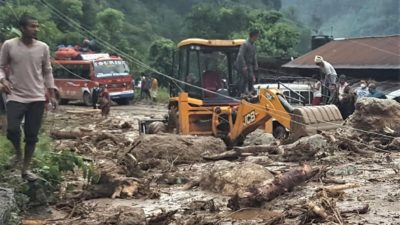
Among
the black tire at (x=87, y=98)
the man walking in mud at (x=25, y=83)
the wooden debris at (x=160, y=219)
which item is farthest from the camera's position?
the black tire at (x=87, y=98)

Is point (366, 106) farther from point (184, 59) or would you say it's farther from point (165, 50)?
point (165, 50)

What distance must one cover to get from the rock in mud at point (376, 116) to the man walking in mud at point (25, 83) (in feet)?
22.1

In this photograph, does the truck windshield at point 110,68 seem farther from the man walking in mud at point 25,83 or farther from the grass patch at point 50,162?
the man walking in mud at point 25,83

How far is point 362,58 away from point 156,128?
1256 centimetres

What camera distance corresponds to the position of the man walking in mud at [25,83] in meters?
6.25

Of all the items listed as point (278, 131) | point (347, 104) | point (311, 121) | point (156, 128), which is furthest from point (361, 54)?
point (311, 121)

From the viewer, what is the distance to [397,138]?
34.6 ft

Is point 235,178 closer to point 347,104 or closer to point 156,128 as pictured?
point 156,128

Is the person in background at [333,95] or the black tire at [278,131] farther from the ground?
the person in background at [333,95]

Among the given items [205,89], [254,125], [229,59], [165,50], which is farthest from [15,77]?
[165,50]

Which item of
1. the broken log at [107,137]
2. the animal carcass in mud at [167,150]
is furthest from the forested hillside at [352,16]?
the animal carcass in mud at [167,150]

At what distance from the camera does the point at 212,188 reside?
764cm

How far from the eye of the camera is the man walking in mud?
20.5ft

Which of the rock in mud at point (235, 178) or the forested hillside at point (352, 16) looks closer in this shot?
the rock in mud at point (235, 178)
